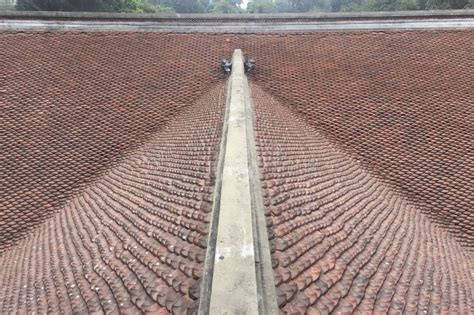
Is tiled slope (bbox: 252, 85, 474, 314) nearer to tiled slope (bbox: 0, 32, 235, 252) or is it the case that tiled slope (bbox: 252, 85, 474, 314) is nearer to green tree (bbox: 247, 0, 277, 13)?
tiled slope (bbox: 0, 32, 235, 252)

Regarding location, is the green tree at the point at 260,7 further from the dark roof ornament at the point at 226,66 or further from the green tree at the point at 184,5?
the dark roof ornament at the point at 226,66

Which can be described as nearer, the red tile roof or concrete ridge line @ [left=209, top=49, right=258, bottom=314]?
concrete ridge line @ [left=209, top=49, right=258, bottom=314]

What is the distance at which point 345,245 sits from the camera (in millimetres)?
3865

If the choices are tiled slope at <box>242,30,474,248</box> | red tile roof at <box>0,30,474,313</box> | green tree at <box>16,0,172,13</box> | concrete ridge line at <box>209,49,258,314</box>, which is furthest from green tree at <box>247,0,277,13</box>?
concrete ridge line at <box>209,49,258,314</box>

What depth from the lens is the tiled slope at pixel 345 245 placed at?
3.11 meters

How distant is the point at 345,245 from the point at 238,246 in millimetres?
1386

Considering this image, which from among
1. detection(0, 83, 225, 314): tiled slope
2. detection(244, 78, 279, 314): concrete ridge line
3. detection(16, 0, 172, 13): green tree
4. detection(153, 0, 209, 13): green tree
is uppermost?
detection(153, 0, 209, 13): green tree

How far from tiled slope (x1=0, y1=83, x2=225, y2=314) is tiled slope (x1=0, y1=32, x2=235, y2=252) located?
103 centimetres

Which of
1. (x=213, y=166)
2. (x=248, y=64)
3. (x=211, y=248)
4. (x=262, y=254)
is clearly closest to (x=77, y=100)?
(x=248, y=64)

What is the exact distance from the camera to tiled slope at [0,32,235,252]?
25.0ft

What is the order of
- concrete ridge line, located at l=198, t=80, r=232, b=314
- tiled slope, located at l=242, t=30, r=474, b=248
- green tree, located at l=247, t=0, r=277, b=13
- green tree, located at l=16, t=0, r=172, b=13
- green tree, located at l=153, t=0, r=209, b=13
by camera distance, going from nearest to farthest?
concrete ridge line, located at l=198, t=80, r=232, b=314, tiled slope, located at l=242, t=30, r=474, b=248, green tree, located at l=16, t=0, r=172, b=13, green tree, located at l=153, t=0, r=209, b=13, green tree, located at l=247, t=0, r=277, b=13

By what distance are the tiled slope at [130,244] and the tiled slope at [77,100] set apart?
3.39ft

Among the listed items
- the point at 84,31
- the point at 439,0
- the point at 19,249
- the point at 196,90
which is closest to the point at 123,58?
the point at 84,31

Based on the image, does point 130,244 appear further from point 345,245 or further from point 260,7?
point 260,7
